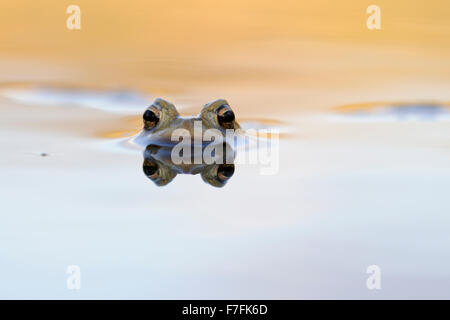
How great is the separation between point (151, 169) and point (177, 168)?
0.19m

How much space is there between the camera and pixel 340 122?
7391 millimetres

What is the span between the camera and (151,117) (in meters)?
6.05

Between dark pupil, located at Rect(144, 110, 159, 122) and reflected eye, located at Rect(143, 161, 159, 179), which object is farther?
dark pupil, located at Rect(144, 110, 159, 122)

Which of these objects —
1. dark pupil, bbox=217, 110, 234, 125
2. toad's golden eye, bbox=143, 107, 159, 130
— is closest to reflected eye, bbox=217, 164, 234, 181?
dark pupil, bbox=217, 110, 234, 125

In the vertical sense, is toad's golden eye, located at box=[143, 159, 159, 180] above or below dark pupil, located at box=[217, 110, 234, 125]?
below

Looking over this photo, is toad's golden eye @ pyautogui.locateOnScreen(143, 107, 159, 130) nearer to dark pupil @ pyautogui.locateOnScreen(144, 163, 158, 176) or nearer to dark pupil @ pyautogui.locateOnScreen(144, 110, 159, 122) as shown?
dark pupil @ pyautogui.locateOnScreen(144, 110, 159, 122)

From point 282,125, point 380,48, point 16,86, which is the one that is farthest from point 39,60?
point 380,48

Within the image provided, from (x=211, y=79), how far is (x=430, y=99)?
272 cm

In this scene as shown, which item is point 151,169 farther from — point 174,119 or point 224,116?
point 224,116

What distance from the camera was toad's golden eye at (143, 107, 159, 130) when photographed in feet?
19.7

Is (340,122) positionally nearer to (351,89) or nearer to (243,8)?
(351,89)

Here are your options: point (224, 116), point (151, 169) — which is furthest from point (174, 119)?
point (151, 169)

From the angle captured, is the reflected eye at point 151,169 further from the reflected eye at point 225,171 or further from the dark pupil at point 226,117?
the dark pupil at point 226,117

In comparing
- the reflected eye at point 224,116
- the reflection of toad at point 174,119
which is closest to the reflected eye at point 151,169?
the reflection of toad at point 174,119
